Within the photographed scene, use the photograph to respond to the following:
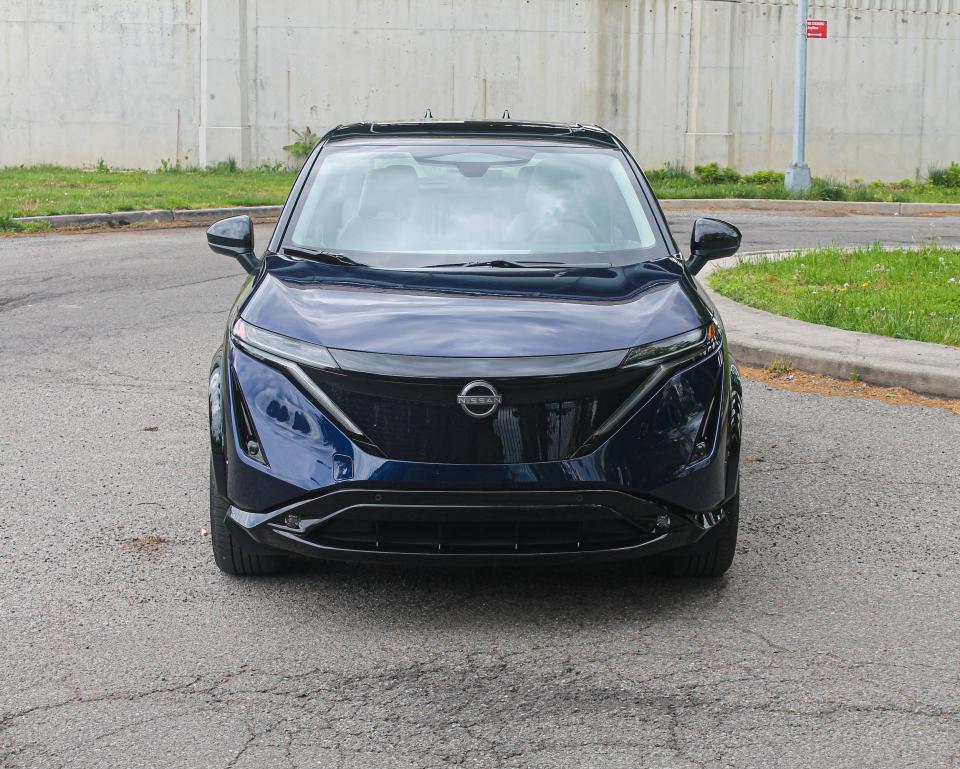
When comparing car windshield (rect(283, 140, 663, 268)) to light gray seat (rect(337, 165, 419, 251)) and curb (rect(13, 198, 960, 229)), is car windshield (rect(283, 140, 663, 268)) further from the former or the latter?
curb (rect(13, 198, 960, 229))

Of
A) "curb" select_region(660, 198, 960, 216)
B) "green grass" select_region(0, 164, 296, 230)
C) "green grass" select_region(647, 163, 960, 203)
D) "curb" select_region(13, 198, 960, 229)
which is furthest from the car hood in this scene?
"curb" select_region(660, 198, 960, 216)

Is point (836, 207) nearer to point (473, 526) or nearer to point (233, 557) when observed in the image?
point (233, 557)

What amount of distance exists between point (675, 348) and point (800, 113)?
20.7 m

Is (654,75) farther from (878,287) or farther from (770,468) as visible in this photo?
(770,468)

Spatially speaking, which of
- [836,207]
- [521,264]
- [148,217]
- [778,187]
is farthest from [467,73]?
[521,264]

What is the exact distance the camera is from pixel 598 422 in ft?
13.5

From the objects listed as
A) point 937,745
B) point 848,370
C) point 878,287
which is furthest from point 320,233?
point 878,287

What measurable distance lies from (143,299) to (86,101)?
15.9 m

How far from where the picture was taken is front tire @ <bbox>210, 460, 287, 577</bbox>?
4.50 m

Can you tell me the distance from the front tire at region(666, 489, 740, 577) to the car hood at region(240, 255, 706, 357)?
2.12 ft

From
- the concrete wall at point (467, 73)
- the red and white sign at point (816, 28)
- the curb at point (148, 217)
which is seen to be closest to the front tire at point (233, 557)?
the curb at point (148, 217)

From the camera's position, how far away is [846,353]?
8.57 meters

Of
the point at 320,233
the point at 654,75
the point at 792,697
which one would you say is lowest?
the point at 792,697

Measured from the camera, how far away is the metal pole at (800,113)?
23.4m
